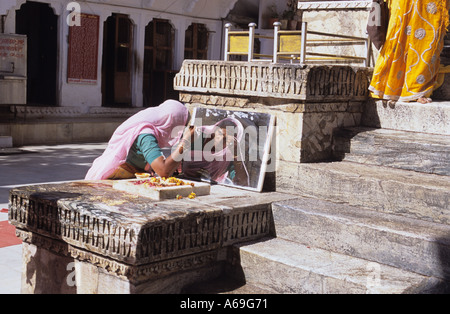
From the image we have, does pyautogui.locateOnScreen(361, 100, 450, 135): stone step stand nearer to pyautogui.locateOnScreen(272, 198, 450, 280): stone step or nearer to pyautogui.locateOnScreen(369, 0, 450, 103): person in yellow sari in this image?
pyautogui.locateOnScreen(369, 0, 450, 103): person in yellow sari

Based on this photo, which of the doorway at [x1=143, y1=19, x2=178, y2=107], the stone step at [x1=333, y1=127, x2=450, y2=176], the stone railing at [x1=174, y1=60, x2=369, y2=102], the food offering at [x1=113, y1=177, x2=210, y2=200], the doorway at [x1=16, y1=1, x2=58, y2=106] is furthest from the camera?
the doorway at [x1=143, y1=19, x2=178, y2=107]

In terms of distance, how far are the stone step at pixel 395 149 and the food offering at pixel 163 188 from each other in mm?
1027

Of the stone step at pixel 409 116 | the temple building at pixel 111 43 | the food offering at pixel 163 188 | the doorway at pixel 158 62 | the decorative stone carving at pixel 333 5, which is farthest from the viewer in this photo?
the doorway at pixel 158 62

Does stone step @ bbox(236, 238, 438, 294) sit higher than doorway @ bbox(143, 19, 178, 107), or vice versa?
doorway @ bbox(143, 19, 178, 107)

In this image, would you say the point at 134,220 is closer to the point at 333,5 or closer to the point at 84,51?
the point at 333,5

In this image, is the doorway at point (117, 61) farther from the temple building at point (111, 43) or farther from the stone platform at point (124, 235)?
the stone platform at point (124, 235)

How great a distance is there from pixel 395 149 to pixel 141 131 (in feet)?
5.20

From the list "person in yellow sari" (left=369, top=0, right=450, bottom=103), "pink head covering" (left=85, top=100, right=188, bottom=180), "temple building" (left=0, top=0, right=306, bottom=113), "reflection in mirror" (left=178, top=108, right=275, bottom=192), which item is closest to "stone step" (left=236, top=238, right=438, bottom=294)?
"reflection in mirror" (left=178, top=108, right=275, bottom=192)

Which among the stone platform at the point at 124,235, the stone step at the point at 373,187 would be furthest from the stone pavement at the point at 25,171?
the stone step at the point at 373,187

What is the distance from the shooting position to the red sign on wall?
12.2 meters

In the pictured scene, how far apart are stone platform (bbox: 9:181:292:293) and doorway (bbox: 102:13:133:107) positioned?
401 inches

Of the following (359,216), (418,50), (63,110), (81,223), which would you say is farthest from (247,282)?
(63,110)

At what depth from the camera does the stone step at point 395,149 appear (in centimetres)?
356

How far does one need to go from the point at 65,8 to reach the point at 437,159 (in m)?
9.92
